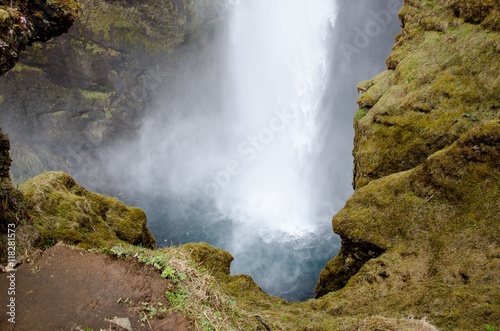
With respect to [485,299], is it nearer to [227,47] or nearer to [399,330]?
[399,330]

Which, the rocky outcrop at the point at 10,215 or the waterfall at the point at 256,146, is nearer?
the rocky outcrop at the point at 10,215

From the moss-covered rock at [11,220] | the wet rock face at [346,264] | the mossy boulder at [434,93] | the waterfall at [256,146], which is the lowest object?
the moss-covered rock at [11,220]

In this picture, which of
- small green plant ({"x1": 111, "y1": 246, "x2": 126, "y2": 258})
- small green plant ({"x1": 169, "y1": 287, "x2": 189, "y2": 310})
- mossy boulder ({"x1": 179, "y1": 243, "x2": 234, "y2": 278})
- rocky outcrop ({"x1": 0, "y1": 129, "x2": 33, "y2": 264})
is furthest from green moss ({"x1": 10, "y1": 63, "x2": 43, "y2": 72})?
small green plant ({"x1": 169, "y1": 287, "x2": 189, "y2": 310})

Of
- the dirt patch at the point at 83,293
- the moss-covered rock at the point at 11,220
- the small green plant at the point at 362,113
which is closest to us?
the dirt patch at the point at 83,293

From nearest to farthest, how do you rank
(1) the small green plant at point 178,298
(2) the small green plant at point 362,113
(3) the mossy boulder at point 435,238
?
(1) the small green plant at point 178,298
(3) the mossy boulder at point 435,238
(2) the small green plant at point 362,113

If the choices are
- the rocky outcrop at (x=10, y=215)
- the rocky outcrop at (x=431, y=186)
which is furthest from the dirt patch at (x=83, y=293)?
the rocky outcrop at (x=431, y=186)

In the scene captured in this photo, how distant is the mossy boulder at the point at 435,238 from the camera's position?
8039mm

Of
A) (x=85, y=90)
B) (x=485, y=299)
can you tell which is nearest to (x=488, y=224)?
(x=485, y=299)

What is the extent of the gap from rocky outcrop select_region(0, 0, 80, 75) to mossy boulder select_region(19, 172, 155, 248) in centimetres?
440

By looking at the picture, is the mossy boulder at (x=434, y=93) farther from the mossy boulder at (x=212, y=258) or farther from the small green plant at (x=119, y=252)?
the small green plant at (x=119, y=252)

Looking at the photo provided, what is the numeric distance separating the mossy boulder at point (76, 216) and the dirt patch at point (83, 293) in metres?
3.06

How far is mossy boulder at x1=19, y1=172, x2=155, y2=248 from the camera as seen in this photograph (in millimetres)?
9455

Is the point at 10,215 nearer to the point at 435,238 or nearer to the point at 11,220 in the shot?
the point at 11,220

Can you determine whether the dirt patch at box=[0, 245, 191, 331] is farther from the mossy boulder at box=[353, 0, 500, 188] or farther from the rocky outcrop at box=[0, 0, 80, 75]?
the mossy boulder at box=[353, 0, 500, 188]
